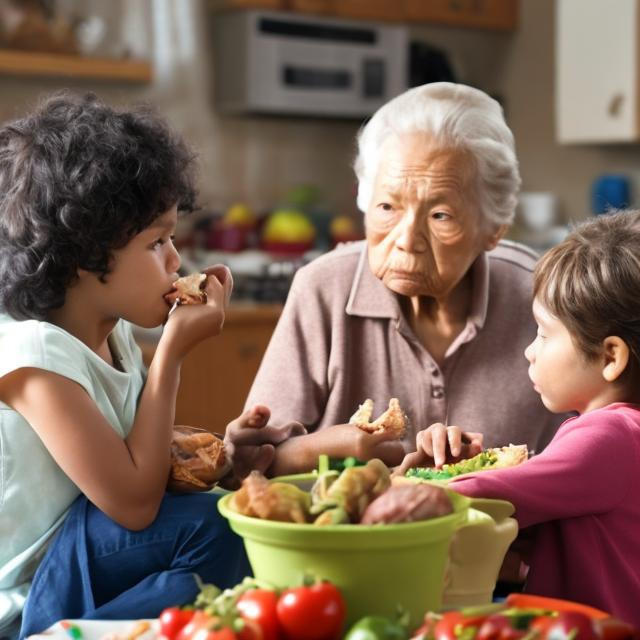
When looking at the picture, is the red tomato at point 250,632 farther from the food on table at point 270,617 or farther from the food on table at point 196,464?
the food on table at point 196,464

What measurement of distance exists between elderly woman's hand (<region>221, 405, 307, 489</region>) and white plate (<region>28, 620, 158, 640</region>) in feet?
1.30

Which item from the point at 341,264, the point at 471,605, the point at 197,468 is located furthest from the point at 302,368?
the point at 471,605

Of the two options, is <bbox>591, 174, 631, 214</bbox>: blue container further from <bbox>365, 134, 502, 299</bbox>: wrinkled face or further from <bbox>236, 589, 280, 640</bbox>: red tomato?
<bbox>236, 589, 280, 640</bbox>: red tomato

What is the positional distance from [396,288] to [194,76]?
9.57 ft

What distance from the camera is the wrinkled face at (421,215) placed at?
1946 mm

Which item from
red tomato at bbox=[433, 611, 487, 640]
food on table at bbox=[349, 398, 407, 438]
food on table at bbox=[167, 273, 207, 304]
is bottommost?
red tomato at bbox=[433, 611, 487, 640]

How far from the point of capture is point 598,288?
60.5 inches

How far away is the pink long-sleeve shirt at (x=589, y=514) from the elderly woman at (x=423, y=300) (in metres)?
0.53

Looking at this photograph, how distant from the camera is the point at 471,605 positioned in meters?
1.29

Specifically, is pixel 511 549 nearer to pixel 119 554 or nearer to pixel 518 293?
pixel 119 554

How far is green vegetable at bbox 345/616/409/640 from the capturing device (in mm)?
1033

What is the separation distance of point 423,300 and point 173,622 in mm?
1099

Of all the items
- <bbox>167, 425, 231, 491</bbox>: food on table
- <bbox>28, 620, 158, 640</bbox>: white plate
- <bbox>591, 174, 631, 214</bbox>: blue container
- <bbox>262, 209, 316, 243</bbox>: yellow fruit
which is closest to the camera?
<bbox>28, 620, 158, 640</bbox>: white plate

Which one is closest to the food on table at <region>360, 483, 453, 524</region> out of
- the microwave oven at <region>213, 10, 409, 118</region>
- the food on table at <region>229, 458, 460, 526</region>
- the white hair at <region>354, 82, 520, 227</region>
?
the food on table at <region>229, 458, 460, 526</region>
